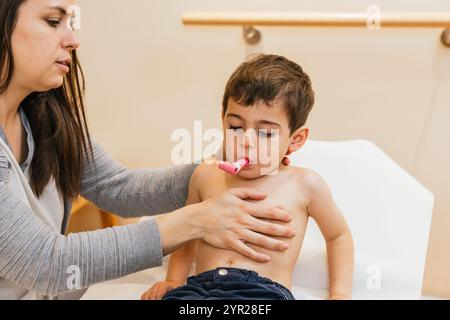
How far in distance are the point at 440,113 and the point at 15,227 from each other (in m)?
0.94

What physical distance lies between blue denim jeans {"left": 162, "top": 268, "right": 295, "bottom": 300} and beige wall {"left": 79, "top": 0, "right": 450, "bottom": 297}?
455mm

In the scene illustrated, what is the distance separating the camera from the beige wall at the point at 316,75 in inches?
46.0

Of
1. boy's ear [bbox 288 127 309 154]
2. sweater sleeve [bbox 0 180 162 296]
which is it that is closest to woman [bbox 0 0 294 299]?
sweater sleeve [bbox 0 180 162 296]

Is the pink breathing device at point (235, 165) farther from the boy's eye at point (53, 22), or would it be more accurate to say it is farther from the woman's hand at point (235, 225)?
the boy's eye at point (53, 22)

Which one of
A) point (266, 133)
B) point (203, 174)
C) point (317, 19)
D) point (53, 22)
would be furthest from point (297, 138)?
point (53, 22)

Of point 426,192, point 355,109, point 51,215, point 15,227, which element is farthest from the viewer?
point 355,109

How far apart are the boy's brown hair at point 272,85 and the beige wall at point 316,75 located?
14.6 inches

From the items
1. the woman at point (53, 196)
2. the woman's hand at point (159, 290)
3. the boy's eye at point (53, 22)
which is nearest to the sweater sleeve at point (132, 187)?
the woman at point (53, 196)

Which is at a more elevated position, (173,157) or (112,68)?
(112,68)

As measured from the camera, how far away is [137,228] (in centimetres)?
77

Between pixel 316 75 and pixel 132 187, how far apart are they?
0.51m

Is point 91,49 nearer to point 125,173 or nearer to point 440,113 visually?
point 125,173

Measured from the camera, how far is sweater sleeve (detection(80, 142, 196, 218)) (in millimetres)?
983

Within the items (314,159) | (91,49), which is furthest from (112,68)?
(314,159)
